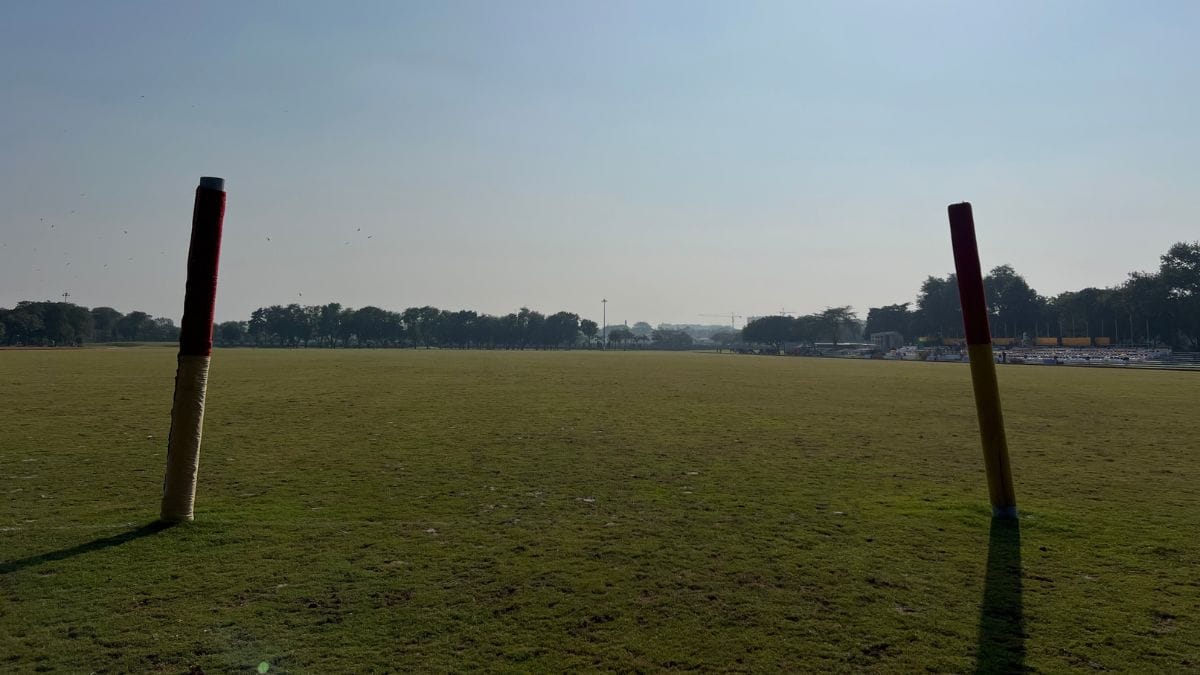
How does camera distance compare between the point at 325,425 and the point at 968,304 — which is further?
the point at 325,425

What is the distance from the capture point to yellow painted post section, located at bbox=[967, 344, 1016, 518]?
7.43 metres

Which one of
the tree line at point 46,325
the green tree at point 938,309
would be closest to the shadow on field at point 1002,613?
the tree line at point 46,325

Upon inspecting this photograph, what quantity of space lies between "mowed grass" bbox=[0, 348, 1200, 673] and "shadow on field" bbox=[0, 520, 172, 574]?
0.04 metres

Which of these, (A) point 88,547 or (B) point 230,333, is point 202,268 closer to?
(A) point 88,547

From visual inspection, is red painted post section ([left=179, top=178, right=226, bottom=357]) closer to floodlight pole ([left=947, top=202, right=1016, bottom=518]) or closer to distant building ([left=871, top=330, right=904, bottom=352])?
floodlight pole ([left=947, top=202, right=1016, bottom=518])

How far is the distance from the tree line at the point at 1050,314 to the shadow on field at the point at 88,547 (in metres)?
82.5

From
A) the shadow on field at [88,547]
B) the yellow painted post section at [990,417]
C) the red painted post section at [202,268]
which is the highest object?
the red painted post section at [202,268]

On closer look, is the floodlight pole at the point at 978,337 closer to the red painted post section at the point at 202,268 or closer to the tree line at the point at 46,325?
the red painted post section at the point at 202,268

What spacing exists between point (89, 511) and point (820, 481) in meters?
8.80

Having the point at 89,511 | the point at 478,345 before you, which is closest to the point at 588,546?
the point at 89,511

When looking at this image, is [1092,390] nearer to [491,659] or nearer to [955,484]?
[955,484]

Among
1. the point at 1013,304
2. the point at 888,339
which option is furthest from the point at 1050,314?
the point at 888,339

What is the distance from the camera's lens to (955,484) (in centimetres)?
984

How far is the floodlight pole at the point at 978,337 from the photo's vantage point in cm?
745
